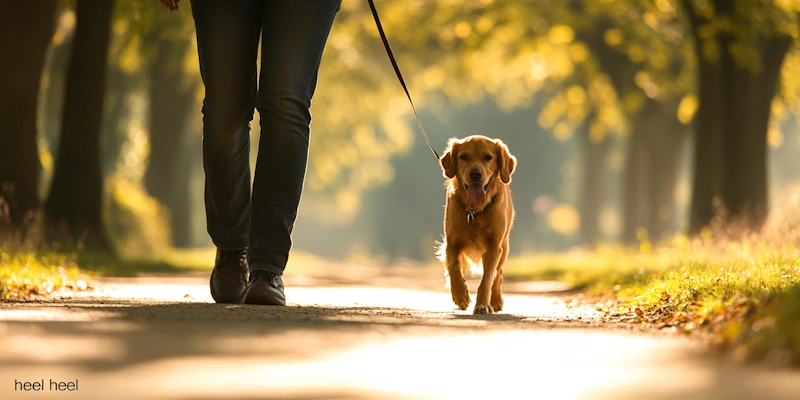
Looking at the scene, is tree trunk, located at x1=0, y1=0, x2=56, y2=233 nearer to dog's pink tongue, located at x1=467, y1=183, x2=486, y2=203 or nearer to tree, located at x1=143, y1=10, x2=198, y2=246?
dog's pink tongue, located at x1=467, y1=183, x2=486, y2=203

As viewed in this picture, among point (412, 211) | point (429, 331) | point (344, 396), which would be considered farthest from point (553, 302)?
point (412, 211)

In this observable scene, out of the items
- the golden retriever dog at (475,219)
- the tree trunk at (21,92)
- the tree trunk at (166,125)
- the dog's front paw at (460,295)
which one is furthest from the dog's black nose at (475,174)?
the tree trunk at (166,125)

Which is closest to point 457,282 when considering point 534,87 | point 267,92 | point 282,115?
point 282,115

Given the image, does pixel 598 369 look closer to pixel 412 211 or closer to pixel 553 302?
pixel 553 302

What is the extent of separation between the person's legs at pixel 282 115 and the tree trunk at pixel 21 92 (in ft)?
23.7

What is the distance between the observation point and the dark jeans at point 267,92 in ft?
19.9

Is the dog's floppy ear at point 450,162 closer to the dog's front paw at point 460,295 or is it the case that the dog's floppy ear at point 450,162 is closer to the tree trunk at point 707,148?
the dog's front paw at point 460,295

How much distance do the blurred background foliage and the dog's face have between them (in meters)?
6.64

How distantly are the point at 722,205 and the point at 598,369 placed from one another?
1352cm

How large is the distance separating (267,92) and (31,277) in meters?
3.08

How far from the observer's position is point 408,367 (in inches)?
146

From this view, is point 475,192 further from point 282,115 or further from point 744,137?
point 744,137

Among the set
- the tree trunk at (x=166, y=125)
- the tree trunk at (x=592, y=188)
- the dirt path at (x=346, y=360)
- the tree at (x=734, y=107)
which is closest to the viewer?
the dirt path at (x=346, y=360)

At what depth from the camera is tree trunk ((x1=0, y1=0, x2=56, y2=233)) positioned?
12805 mm
